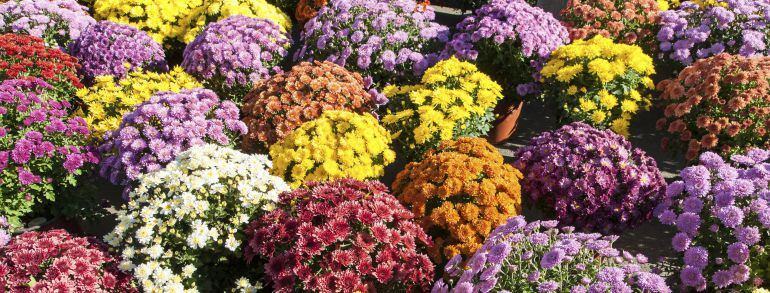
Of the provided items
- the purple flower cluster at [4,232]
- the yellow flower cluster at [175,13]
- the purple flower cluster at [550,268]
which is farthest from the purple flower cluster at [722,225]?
the yellow flower cluster at [175,13]

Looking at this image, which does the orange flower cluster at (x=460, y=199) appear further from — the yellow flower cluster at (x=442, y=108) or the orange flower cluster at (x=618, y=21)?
the orange flower cluster at (x=618, y=21)

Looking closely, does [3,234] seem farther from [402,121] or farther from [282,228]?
[402,121]

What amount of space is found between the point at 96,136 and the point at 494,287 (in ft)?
13.6

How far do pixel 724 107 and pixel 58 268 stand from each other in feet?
18.9

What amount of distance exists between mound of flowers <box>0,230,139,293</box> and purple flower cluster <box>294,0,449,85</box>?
12.4 ft

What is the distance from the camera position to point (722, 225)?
408 centimetres

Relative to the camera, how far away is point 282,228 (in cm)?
372

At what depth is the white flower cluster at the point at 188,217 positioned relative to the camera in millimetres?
3678

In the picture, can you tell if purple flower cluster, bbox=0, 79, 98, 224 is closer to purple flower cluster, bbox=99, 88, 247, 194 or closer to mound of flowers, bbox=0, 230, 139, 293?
purple flower cluster, bbox=99, 88, 247, 194

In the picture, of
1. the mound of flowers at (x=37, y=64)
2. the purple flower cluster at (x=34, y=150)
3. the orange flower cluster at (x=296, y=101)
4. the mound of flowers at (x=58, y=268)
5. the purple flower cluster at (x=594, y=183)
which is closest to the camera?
the mound of flowers at (x=58, y=268)

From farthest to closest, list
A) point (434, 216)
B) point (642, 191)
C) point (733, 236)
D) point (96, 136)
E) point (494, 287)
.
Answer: point (96, 136) < point (642, 191) < point (434, 216) < point (733, 236) < point (494, 287)

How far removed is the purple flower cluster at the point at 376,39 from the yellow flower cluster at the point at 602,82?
1.63 meters

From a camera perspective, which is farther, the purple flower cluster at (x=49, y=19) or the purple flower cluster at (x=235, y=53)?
the purple flower cluster at (x=49, y=19)

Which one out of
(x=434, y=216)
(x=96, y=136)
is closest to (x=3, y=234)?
(x=96, y=136)
